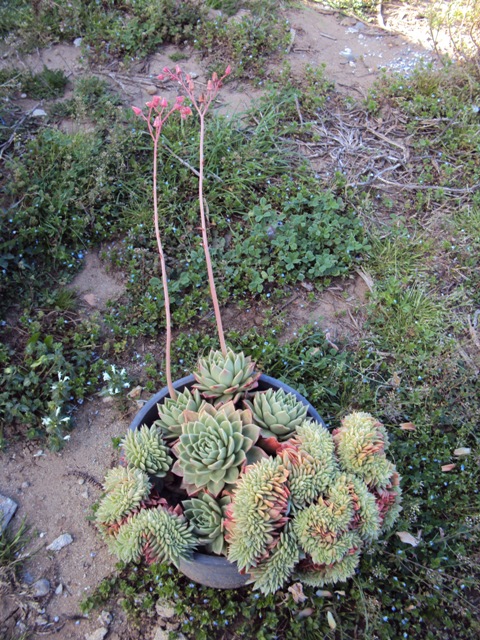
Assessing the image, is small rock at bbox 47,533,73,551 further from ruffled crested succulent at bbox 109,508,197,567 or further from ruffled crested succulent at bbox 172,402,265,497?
ruffled crested succulent at bbox 172,402,265,497

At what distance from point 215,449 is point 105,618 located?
1.09 metres

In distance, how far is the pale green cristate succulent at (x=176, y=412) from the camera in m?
2.31

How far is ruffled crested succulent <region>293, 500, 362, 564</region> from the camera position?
Result: 1990 millimetres

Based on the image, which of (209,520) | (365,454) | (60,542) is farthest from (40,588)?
(365,454)

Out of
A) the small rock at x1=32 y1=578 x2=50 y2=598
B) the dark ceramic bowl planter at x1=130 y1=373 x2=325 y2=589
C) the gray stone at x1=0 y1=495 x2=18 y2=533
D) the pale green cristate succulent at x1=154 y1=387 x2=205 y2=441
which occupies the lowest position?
the small rock at x1=32 y1=578 x2=50 y2=598

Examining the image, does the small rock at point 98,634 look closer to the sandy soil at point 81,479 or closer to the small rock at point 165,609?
the sandy soil at point 81,479

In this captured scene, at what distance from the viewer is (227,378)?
234cm

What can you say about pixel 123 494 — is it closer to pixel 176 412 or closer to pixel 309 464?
pixel 176 412

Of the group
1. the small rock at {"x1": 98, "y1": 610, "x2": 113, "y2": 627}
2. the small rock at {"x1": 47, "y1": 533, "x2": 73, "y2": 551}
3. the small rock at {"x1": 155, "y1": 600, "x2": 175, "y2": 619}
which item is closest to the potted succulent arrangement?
the small rock at {"x1": 155, "y1": 600, "x2": 175, "y2": 619}

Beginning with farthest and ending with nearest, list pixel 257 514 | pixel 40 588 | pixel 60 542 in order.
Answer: pixel 60 542 → pixel 40 588 → pixel 257 514

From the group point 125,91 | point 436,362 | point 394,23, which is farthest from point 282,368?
point 394,23

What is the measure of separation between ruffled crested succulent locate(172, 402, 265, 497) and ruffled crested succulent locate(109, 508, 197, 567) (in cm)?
19

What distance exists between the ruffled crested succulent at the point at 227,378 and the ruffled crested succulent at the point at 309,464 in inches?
13.0

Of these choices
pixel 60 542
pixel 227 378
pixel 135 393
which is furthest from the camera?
pixel 135 393
